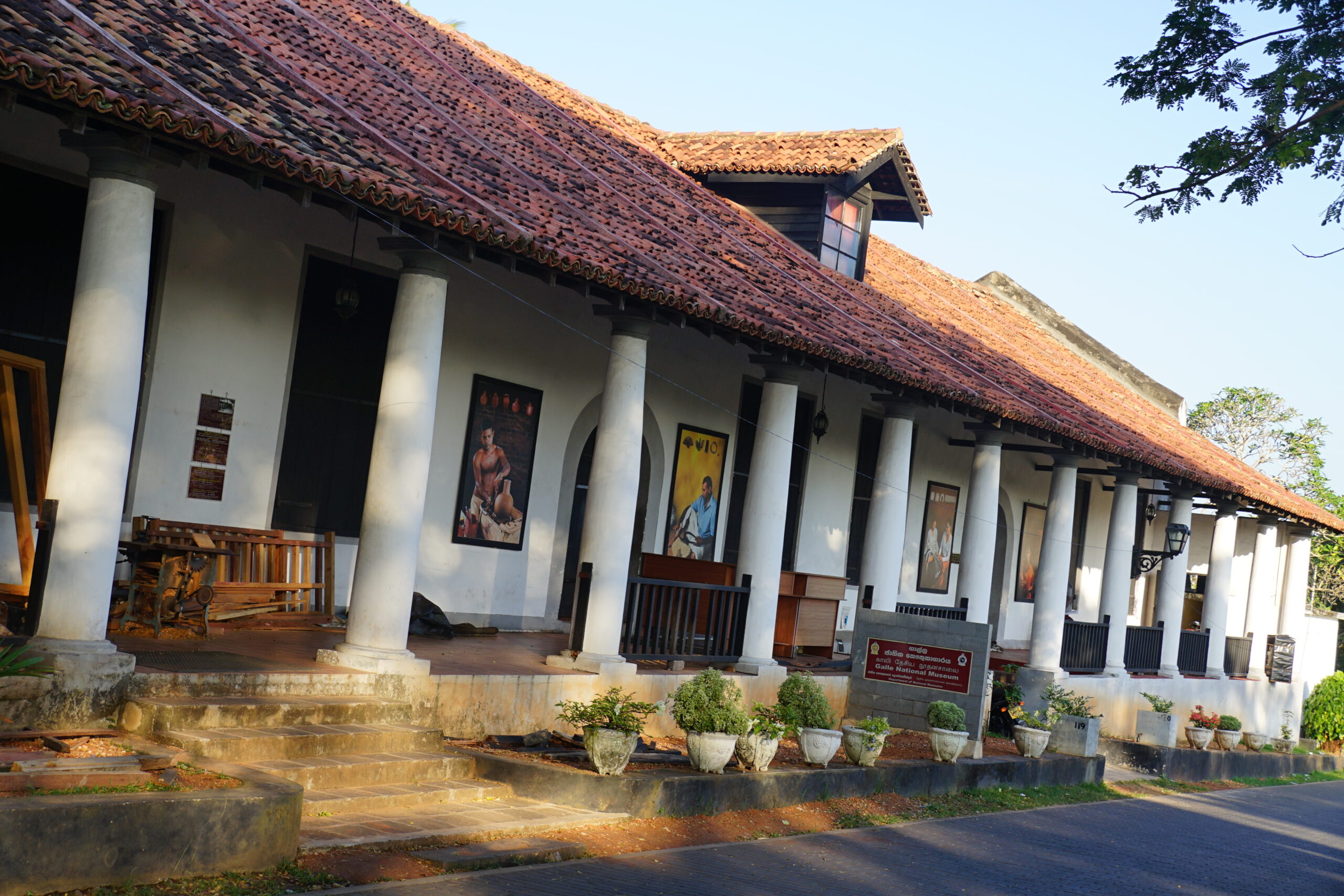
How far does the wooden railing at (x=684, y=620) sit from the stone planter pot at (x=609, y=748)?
2309 millimetres

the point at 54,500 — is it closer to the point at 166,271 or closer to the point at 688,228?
the point at 166,271

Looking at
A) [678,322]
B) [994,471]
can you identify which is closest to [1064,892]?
[678,322]

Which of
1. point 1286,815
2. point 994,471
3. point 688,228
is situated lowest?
point 1286,815

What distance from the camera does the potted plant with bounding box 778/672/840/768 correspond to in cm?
1055

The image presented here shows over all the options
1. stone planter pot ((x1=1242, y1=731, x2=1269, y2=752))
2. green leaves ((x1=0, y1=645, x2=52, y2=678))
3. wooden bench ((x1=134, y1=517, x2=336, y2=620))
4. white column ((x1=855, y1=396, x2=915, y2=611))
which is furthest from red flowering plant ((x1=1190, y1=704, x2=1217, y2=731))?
green leaves ((x1=0, y1=645, x2=52, y2=678))

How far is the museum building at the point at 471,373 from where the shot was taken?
290 inches

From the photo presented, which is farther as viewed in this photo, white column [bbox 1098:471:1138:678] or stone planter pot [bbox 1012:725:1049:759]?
white column [bbox 1098:471:1138:678]

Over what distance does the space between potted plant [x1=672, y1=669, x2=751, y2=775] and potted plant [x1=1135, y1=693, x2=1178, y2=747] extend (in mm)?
10704

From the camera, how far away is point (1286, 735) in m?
24.4

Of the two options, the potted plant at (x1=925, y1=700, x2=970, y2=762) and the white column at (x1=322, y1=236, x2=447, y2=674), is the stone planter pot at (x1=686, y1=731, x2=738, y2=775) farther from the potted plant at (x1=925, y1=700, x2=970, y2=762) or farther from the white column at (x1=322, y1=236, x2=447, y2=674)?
the potted plant at (x1=925, y1=700, x2=970, y2=762)

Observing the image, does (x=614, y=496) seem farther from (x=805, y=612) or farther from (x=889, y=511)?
(x=889, y=511)

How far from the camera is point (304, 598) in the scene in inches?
429

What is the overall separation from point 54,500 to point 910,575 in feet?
45.4

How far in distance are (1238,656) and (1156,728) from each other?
716 centimetres
